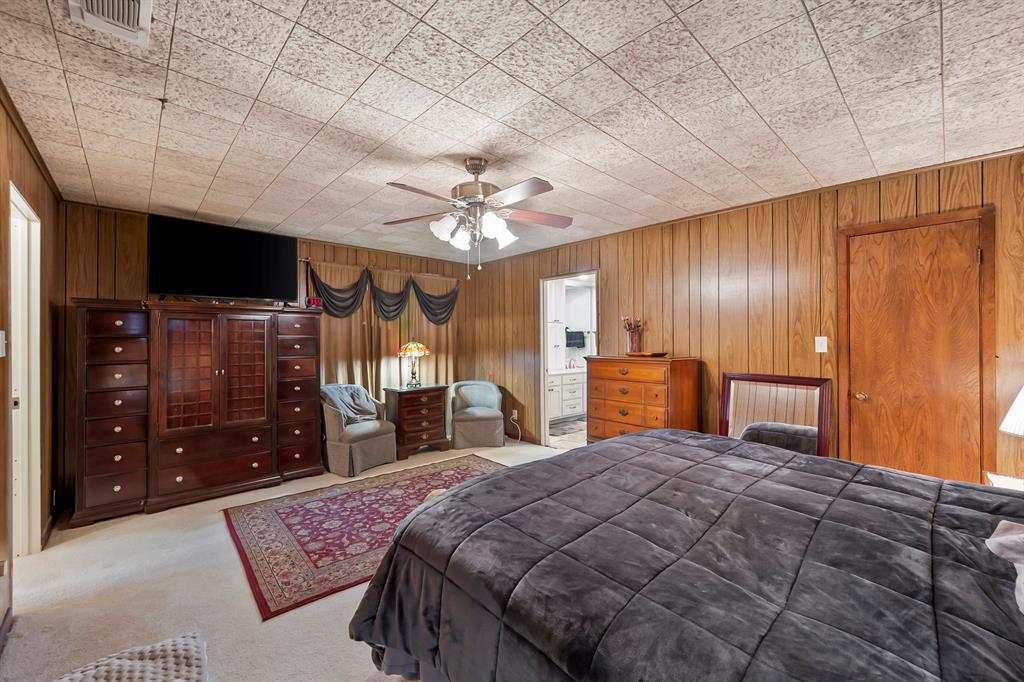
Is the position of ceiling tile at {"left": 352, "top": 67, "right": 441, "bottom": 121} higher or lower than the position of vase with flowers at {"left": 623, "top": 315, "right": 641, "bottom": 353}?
higher

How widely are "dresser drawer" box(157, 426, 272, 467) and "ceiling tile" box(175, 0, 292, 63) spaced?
337 centimetres

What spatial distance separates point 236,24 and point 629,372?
3500 mm

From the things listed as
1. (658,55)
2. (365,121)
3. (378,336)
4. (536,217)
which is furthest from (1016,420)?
(378,336)

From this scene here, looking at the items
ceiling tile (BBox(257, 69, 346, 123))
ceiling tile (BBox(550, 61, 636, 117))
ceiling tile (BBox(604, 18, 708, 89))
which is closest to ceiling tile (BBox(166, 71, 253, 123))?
ceiling tile (BBox(257, 69, 346, 123))

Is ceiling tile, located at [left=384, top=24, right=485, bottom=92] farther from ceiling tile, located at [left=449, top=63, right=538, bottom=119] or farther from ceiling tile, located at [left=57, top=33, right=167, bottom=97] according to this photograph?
ceiling tile, located at [left=57, top=33, right=167, bottom=97]

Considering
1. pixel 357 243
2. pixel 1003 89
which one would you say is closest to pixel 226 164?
pixel 357 243

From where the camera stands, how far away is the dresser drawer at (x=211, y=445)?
365 cm

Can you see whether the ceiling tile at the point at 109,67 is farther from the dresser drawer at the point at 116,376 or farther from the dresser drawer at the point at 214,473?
the dresser drawer at the point at 214,473

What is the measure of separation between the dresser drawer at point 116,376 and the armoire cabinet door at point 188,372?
5.7 inches

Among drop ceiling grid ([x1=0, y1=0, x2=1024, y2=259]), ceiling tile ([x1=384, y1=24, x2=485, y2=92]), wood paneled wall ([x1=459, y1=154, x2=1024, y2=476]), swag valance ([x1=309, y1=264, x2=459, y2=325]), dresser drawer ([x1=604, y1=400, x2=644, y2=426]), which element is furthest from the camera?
swag valance ([x1=309, y1=264, x2=459, y2=325])

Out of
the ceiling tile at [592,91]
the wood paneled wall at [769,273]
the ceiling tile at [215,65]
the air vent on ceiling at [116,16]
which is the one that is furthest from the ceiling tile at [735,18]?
the wood paneled wall at [769,273]

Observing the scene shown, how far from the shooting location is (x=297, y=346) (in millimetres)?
4391

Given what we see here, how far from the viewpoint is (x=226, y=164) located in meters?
2.88

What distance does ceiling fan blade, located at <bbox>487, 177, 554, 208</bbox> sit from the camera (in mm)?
2361
